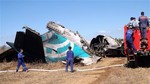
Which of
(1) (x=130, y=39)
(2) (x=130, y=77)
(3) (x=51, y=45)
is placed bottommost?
(2) (x=130, y=77)

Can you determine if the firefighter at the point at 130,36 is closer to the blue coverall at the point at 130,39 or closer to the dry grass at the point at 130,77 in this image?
the blue coverall at the point at 130,39

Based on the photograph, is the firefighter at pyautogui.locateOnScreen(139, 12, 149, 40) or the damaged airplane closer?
the firefighter at pyautogui.locateOnScreen(139, 12, 149, 40)

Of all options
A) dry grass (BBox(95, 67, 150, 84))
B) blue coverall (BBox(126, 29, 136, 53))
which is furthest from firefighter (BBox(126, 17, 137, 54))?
dry grass (BBox(95, 67, 150, 84))

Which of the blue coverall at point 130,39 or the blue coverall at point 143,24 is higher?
the blue coverall at point 143,24

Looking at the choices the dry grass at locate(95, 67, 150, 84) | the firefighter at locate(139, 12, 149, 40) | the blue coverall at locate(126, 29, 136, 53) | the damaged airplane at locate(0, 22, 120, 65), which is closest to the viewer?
the dry grass at locate(95, 67, 150, 84)

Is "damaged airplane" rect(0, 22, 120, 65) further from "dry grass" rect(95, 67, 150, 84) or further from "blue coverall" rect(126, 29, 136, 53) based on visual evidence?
"dry grass" rect(95, 67, 150, 84)

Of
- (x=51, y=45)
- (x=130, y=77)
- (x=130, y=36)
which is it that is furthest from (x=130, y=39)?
(x=51, y=45)

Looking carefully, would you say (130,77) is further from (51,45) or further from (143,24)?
(51,45)

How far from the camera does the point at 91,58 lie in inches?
819

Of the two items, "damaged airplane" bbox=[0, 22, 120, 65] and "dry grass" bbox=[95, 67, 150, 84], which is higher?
"damaged airplane" bbox=[0, 22, 120, 65]

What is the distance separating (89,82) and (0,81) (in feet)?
15.8

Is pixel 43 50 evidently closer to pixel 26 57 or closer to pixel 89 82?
pixel 26 57

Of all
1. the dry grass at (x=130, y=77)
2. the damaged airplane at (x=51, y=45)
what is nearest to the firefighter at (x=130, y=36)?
the dry grass at (x=130, y=77)

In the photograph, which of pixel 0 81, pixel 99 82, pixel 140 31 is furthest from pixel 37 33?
pixel 99 82
